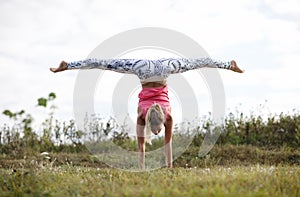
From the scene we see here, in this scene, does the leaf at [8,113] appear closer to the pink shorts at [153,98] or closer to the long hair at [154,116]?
the pink shorts at [153,98]

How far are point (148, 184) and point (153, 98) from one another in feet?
7.84

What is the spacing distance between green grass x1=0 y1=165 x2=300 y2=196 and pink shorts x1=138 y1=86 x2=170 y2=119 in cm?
128

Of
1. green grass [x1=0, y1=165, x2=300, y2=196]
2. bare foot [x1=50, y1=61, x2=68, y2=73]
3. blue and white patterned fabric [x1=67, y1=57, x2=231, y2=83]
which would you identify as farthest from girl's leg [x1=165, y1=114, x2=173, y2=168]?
bare foot [x1=50, y1=61, x2=68, y2=73]

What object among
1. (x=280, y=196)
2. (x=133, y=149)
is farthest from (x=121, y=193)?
(x=133, y=149)

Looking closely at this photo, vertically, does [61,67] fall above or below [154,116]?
above

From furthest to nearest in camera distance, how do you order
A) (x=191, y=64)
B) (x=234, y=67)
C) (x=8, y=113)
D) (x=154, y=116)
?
(x=8, y=113)
(x=234, y=67)
(x=191, y=64)
(x=154, y=116)

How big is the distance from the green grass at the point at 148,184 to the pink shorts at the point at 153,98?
4.18 feet

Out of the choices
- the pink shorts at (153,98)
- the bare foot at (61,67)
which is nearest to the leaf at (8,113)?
the bare foot at (61,67)

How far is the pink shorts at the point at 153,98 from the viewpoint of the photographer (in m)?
8.00

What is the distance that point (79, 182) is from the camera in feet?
20.5

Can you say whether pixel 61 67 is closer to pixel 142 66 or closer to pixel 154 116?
pixel 142 66

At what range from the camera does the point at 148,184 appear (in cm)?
586

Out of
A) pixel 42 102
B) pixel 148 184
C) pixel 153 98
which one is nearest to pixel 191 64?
pixel 153 98

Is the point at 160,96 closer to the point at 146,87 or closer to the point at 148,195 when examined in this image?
the point at 146,87
